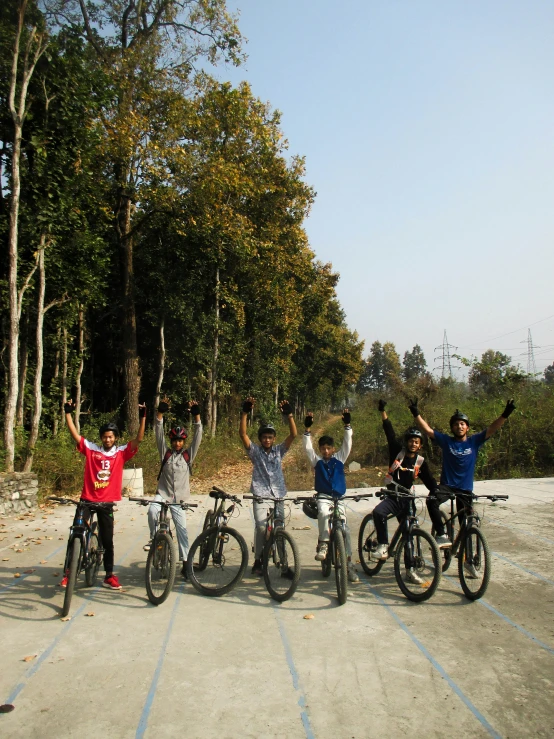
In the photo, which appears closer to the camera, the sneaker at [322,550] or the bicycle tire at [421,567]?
the bicycle tire at [421,567]

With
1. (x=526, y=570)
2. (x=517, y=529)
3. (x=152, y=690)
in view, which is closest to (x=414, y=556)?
(x=526, y=570)

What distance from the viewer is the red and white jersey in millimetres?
6359

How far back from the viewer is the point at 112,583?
647cm

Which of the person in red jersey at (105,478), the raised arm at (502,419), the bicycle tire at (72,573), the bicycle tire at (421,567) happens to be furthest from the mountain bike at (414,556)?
the bicycle tire at (72,573)

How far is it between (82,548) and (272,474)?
2102 millimetres

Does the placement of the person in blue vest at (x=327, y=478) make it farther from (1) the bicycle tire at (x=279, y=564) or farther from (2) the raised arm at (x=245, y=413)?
(2) the raised arm at (x=245, y=413)

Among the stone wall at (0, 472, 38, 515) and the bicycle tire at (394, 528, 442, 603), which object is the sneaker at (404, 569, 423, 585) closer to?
the bicycle tire at (394, 528, 442, 603)

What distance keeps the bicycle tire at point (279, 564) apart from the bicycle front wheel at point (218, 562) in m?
0.24

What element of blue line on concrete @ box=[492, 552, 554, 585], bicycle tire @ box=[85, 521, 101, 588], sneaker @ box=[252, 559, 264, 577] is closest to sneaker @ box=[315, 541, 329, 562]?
sneaker @ box=[252, 559, 264, 577]

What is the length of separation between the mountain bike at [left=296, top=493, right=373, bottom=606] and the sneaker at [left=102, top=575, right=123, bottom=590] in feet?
6.94

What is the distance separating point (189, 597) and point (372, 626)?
1921mm

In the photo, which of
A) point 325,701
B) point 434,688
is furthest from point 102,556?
point 434,688

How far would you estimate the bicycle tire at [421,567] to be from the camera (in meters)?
5.88

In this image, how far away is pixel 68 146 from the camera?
14.6m
